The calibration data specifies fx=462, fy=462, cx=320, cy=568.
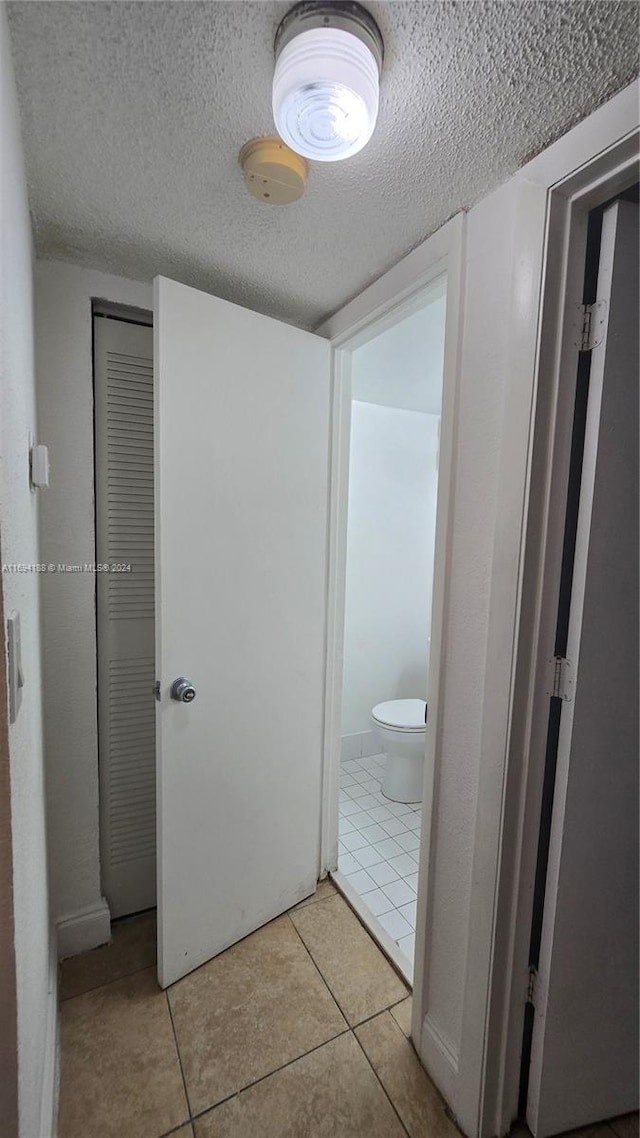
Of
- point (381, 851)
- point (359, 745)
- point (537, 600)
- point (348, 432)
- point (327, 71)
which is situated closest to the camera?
point (327, 71)

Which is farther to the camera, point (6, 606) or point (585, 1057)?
point (585, 1057)

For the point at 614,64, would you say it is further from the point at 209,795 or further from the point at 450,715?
the point at 209,795

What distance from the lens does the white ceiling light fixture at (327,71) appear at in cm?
64

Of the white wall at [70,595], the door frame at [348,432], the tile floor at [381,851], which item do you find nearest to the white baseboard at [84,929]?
the white wall at [70,595]

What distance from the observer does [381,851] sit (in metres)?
2.04

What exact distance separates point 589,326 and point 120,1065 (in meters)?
2.03

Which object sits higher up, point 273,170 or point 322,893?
point 273,170

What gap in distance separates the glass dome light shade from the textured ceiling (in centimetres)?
6

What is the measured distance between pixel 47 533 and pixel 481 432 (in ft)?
4.10

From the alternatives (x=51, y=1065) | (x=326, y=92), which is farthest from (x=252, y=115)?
(x=51, y=1065)

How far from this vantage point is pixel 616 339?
34.8 inches

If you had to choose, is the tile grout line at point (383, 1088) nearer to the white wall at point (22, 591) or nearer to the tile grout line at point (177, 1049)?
the tile grout line at point (177, 1049)

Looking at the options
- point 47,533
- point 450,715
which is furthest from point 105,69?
point 450,715

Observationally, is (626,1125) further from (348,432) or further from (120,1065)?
(348,432)
